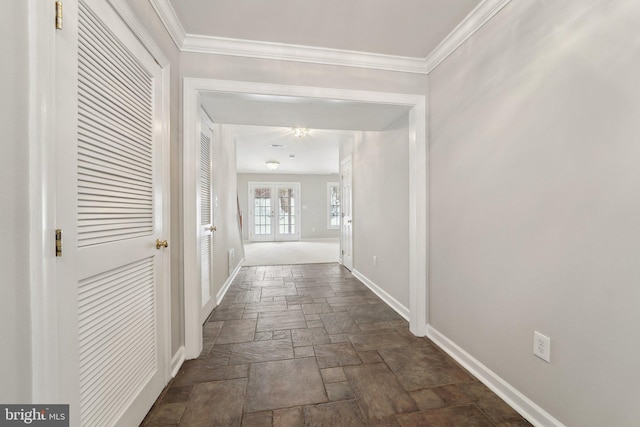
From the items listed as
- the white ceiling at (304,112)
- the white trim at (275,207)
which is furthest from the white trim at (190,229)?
the white trim at (275,207)

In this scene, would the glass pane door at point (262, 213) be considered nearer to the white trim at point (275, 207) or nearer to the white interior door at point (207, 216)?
the white trim at point (275, 207)

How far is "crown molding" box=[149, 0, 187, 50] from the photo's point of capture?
1484mm

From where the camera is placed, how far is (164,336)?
1561mm

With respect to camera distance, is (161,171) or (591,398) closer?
(591,398)

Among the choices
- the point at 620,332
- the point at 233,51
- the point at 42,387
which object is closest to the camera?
the point at 42,387

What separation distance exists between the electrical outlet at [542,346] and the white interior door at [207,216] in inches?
99.3

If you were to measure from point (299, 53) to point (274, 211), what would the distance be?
729cm

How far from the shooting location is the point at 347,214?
16.0 feet

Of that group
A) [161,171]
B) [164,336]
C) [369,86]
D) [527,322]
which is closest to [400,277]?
[527,322]

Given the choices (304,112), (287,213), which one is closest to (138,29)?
(304,112)

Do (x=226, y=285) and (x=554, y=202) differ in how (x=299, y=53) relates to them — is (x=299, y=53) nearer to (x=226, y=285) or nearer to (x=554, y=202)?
(x=554, y=202)

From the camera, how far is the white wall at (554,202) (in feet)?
3.24

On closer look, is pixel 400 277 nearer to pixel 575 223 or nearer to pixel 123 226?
pixel 575 223

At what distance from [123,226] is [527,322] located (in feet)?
7.00
